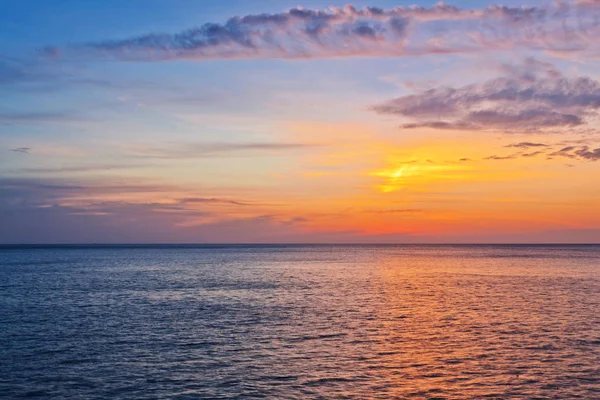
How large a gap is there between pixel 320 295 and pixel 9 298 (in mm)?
43711

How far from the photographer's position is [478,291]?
94312 mm

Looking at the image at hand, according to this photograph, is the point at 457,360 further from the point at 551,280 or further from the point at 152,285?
the point at 551,280

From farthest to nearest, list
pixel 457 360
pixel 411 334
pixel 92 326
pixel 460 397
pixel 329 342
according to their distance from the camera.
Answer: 1. pixel 92 326
2. pixel 411 334
3. pixel 329 342
4. pixel 457 360
5. pixel 460 397

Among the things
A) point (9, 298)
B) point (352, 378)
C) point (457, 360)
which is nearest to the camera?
point (352, 378)

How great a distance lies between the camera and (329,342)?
4953cm

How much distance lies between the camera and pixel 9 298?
8519 centimetres

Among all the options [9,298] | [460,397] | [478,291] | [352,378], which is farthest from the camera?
[478,291]

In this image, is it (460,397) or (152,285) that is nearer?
(460,397)

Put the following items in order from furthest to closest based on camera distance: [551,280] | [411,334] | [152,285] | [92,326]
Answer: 1. [551,280]
2. [152,285]
3. [92,326]
4. [411,334]

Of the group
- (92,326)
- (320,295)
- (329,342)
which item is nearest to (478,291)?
(320,295)

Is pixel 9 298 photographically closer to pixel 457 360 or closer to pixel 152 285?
pixel 152 285

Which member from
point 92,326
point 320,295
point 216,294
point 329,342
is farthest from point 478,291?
point 92,326

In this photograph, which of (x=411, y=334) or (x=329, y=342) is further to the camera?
(x=411, y=334)

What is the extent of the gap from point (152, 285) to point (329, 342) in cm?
6462
